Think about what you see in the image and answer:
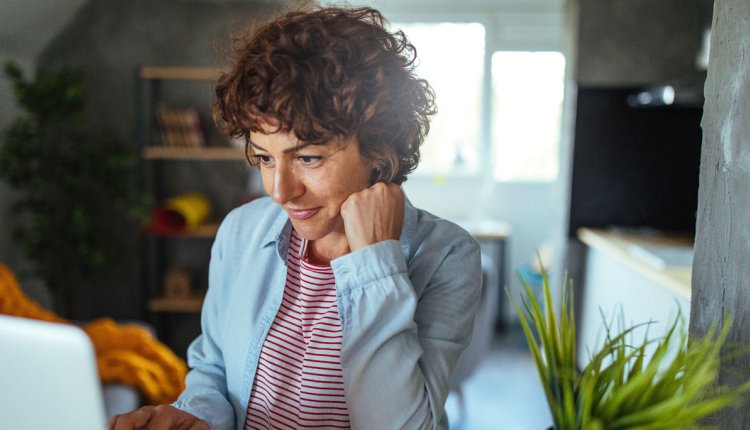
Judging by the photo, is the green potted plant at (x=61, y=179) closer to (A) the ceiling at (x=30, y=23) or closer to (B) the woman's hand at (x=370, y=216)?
(A) the ceiling at (x=30, y=23)

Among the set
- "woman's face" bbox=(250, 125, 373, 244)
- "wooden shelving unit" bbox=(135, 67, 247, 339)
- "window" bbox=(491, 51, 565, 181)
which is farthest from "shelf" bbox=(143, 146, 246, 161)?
"woman's face" bbox=(250, 125, 373, 244)

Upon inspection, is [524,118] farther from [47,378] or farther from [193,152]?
[47,378]

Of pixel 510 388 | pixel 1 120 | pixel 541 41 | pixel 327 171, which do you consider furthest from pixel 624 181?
pixel 1 120

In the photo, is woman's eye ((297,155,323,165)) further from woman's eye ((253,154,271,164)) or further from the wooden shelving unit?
the wooden shelving unit

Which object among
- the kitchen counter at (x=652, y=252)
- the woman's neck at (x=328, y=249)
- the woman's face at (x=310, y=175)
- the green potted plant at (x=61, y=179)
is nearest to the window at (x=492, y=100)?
the kitchen counter at (x=652, y=252)

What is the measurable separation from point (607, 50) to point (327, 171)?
2.94 meters

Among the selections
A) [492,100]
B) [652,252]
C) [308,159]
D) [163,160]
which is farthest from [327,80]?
[492,100]

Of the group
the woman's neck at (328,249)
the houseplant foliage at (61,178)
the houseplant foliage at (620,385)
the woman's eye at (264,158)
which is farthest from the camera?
the houseplant foliage at (61,178)

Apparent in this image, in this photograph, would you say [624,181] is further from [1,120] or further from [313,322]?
[1,120]

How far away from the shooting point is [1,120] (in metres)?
3.57

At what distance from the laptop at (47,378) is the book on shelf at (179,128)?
3.55m

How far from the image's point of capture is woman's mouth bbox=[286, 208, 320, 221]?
0.95 meters

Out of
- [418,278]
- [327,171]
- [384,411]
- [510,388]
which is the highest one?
[327,171]

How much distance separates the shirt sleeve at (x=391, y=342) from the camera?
2.89ft
